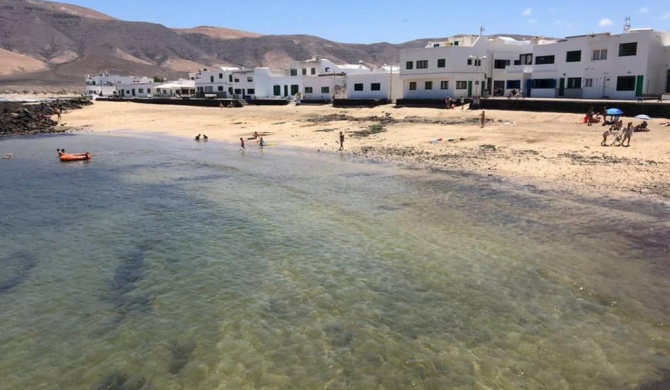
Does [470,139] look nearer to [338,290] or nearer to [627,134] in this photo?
[627,134]

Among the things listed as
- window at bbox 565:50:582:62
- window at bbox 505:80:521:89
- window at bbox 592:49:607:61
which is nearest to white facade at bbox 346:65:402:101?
window at bbox 505:80:521:89

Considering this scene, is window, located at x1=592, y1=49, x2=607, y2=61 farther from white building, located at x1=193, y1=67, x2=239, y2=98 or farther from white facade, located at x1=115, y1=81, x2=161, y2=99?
white facade, located at x1=115, y1=81, x2=161, y2=99

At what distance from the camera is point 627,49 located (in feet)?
154

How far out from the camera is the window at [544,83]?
5400 centimetres

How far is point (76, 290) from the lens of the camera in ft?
40.9

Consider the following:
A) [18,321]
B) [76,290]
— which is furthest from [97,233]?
[18,321]

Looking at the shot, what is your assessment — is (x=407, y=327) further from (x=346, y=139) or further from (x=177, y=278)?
(x=346, y=139)

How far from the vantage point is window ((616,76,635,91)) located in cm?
4669

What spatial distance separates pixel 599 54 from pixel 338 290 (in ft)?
156

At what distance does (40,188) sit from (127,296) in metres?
16.7

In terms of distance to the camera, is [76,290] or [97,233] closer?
[76,290]

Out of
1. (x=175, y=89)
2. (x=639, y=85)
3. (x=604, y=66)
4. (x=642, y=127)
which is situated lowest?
(x=642, y=127)

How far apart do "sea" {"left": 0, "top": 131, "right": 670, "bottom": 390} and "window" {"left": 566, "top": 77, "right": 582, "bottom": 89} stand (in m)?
34.5

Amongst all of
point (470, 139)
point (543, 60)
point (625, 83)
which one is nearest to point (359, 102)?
point (543, 60)
